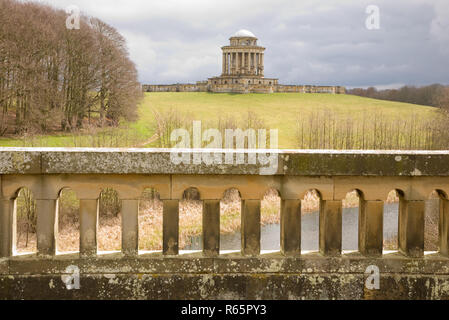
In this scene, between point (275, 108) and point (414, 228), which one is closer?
point (414, 228)

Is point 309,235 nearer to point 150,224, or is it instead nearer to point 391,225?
point 391,225

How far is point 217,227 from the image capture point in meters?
4.49

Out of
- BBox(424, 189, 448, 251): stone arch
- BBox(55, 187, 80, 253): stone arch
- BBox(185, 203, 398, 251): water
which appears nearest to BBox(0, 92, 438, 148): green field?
BBox(55, 187, 80, 253): stone arch

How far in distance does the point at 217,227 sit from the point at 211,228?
5 cm

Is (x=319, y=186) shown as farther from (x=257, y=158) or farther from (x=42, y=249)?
(x=42, y=249)

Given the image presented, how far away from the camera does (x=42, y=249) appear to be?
439cm

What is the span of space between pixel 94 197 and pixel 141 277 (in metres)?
0.82

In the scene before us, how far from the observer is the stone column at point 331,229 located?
4.50 meters

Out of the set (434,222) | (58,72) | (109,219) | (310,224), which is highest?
(58,72)

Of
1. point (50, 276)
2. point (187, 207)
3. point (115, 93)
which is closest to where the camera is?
point (50, 276)

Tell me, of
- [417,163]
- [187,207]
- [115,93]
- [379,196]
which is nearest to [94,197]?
[379,196]

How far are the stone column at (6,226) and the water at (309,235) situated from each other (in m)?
14.8

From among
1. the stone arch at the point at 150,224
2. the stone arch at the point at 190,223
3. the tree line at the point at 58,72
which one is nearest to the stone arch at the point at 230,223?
the stone arch at the point at 190,223

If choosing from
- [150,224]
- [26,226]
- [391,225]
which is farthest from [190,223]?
[391,225]
